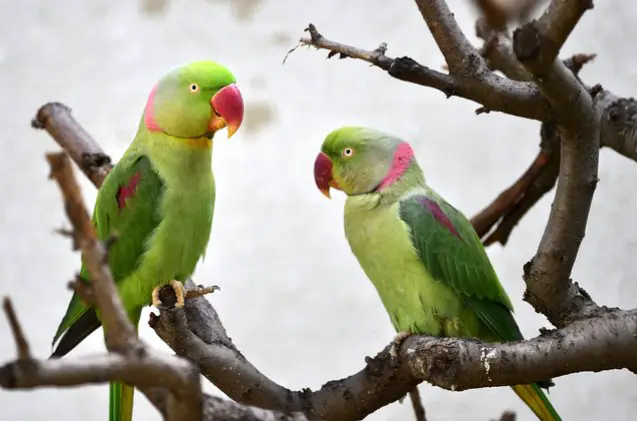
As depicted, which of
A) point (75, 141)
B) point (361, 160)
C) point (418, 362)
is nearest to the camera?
point (418, 362)

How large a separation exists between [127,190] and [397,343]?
409mm

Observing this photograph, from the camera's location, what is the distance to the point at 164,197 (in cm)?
112

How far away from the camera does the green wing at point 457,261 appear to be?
1.15 m

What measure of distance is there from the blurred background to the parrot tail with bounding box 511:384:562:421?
797mm

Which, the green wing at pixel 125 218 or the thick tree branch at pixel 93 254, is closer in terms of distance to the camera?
the thick tree branch at pixel 93 254

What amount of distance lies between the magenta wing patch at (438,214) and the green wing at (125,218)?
14.3 inches

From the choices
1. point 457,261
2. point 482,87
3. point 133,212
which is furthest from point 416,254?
point 133,212

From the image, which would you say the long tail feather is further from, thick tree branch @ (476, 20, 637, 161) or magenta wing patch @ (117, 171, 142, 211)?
thick tree branch @ (476, 20, 637, 161)

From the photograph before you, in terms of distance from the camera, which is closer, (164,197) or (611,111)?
(164,197)

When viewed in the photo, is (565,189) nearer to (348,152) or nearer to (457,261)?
(457,261)

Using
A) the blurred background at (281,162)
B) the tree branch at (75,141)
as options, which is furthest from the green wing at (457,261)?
the blurred background at (281,162)

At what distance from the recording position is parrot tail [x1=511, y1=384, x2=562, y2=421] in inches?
43.9

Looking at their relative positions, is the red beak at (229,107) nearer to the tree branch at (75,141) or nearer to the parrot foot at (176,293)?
the parrot foot at (176,293)

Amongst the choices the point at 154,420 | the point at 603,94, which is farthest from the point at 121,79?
the point at 603,94
